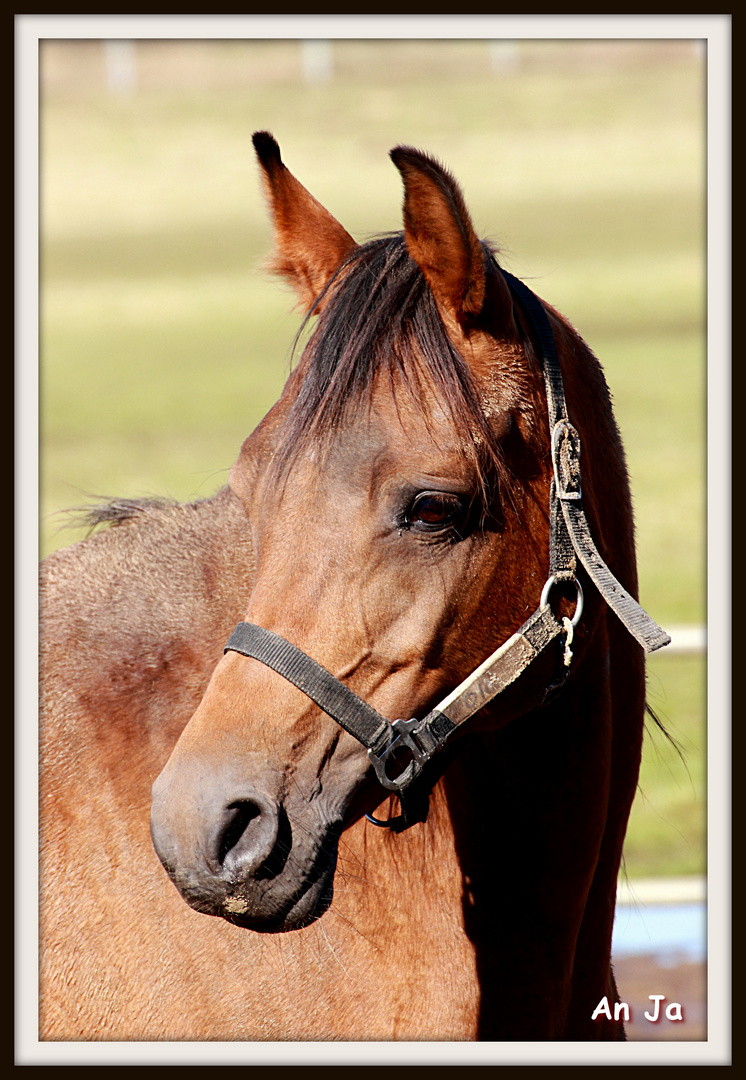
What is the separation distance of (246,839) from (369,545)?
64cm

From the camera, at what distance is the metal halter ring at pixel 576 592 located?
2.35m

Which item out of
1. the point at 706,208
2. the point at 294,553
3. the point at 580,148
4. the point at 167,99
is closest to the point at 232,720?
the point at 294,553

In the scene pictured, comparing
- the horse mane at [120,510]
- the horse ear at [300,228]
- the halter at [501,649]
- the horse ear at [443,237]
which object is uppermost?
the horse ear at [300,228]

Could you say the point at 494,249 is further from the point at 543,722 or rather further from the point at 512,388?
the point at 543,722

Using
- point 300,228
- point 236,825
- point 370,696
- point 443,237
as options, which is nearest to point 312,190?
point 300,228

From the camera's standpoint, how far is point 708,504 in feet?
9.73

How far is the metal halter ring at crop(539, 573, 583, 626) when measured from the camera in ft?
7.72

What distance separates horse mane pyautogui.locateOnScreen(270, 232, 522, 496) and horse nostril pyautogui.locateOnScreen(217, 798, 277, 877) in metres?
0.74

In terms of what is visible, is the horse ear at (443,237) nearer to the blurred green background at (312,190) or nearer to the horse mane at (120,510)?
the horse mane at (120,510)

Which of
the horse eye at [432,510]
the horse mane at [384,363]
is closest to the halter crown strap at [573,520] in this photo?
the horse mane at [384,363]

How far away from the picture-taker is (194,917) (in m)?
2.71

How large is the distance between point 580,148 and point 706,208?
27.7 meters

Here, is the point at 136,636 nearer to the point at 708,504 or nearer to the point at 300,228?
the point at 300,228

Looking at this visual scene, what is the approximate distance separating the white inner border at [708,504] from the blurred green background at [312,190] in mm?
15520
